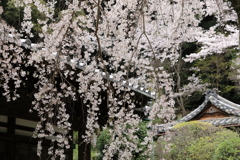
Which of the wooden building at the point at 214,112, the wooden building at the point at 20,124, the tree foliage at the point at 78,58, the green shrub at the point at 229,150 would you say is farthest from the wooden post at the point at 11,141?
the wooden building at the point at 214,112

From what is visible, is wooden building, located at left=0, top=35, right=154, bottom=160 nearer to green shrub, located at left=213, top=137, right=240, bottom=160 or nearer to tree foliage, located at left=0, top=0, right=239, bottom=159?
tree foliage, located at left=0, top=0, right=239, bottom=159

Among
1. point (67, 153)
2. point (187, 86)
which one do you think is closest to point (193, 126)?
point (67, 153)

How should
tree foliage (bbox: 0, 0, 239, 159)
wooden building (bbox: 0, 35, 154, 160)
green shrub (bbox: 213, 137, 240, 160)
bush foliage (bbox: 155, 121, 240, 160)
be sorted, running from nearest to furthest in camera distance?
tree foliage (bbox: 0, 0, 239, 159) → wooden building (bbox: 0, 35, 154, 160) → green shrub (bbox: 213, 137, 240, 160) → bush foliage (bbox: 155, 121, 240, 160)

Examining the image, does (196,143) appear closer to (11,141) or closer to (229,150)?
(229,150)

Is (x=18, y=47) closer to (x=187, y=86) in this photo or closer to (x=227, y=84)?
(x=187, y=86)

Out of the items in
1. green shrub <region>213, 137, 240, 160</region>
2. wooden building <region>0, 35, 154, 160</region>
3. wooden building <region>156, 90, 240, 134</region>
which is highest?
wooden building <region>156, 90, 240, 134</region>

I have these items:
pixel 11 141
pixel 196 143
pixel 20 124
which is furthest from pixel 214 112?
pixel 11 141

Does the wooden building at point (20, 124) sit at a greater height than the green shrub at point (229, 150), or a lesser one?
greater

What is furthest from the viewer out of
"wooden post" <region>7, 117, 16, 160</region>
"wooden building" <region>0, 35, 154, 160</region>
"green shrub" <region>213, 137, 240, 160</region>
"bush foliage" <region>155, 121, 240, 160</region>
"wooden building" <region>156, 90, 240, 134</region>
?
"wooden building" <region>156, 90, 240, 134</region>

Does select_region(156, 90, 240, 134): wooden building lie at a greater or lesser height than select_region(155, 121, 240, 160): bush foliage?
greater

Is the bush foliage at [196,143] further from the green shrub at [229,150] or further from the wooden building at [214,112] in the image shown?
the wooden building at [214,112]

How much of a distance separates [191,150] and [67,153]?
9.79 feet

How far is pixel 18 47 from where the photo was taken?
3463 mm

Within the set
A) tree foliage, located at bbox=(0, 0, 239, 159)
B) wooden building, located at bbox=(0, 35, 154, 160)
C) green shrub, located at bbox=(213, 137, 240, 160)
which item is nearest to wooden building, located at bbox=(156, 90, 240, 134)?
green shrub, located at bbox=(213, 137, 240, 160)
